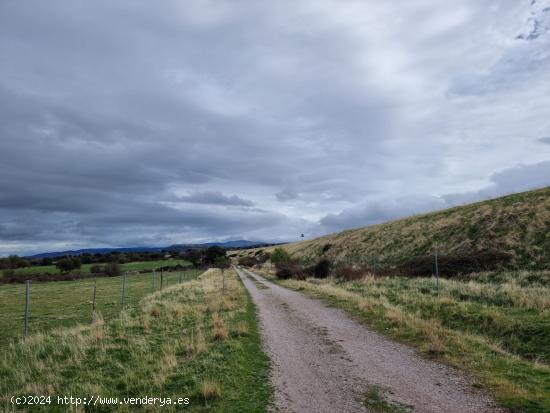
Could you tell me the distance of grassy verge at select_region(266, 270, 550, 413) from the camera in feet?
26.3

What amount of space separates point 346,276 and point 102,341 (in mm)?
26257

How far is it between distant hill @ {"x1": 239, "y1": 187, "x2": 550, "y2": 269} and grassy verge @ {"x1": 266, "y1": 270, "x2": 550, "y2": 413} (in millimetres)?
9892

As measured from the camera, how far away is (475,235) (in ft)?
128

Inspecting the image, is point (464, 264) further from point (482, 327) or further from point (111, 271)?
point (111, 271)

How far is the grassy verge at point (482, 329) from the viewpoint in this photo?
8.02 meters

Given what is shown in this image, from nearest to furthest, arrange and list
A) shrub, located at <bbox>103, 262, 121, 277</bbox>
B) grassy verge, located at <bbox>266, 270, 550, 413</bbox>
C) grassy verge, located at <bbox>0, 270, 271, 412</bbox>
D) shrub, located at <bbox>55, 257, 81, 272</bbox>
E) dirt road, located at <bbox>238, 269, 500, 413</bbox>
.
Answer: dirt road, located at <bbox>238, 269, 500, 413</bbox>, grassy verge, located at <bbox>0, 270, 271, 412</bbox>, grassy verge, located at <bbox>266, 270, 550, 413</bbox>, shrub, located at <bbox>103, 262, 121, 277</bbox>, shrub, located at <bbox>55, 257, 81, 272</bbox>

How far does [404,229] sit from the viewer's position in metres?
55.0

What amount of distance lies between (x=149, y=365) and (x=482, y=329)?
11.8 metres

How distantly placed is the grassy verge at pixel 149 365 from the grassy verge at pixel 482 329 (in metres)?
5.00

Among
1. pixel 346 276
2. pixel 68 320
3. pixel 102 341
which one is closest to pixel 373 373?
pixel 102 341

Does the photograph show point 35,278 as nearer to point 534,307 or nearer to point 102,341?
point 102,341

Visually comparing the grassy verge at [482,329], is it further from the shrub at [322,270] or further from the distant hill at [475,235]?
the shrub at [322,270]

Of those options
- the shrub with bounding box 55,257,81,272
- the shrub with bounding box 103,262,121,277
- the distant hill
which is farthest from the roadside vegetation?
the shrub with bounding box 55,257,81,272

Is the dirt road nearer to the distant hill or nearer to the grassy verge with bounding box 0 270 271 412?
the grassy verge with bounding box 0 270 271 412
